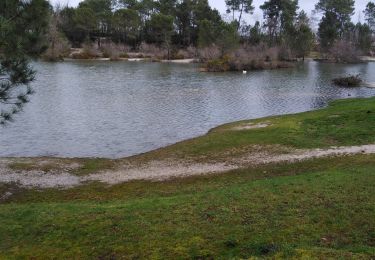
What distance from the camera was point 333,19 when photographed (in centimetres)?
11888

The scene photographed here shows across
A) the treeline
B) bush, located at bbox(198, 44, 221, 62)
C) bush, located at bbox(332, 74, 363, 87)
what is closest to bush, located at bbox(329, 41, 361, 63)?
the treeline

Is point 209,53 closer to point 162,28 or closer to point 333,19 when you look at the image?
point 162,28

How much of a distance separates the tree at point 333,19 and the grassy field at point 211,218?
342 feet

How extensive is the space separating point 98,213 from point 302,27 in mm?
97116

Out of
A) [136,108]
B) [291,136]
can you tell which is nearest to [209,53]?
[136,108]

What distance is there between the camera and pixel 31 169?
63.4 ft

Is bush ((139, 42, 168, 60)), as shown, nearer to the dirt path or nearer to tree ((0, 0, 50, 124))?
the dirt path

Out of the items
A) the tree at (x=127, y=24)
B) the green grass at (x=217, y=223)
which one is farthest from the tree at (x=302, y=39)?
the green grass at (x=217, y=223)

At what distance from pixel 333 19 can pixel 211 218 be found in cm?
11983

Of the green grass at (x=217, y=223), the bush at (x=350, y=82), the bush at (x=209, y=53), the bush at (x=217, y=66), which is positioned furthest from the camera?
the bush at (x=209, y=53)

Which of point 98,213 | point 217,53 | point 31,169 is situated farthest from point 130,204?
point 217,53

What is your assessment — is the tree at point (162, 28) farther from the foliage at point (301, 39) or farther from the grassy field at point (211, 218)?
the grassy field at point (211, 218)

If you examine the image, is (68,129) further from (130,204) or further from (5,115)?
(130,204)

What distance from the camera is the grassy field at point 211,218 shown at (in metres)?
9.44
